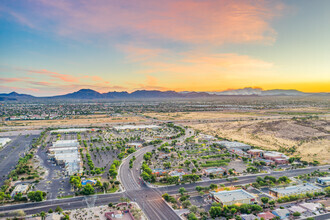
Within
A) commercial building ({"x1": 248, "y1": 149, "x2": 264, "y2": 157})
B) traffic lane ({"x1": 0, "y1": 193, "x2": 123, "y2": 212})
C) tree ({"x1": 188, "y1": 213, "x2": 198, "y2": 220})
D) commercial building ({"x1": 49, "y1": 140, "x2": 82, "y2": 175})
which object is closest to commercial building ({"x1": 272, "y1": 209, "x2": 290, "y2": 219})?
tree ({"x1": 188, "y1": 213, "x2": 198, "y2": 220})

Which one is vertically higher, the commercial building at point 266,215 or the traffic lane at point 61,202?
the traffic lane at point 61,202

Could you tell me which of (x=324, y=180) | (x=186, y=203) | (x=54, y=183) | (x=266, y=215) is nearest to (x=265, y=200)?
(x=266, y=215)

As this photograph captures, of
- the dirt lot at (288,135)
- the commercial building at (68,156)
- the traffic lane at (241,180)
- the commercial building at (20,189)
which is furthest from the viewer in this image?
the dirt lot at (288,135)

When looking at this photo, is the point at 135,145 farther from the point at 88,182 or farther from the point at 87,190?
the point at 87,190

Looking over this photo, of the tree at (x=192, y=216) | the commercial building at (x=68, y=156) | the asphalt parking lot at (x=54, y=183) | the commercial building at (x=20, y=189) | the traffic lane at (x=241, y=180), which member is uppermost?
the commercial building at (x=68, y=156)

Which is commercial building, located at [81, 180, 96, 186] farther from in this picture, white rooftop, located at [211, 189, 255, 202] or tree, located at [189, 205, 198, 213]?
white rooftop, located at [211, 189, 255, 202]

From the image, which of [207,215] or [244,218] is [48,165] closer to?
[207,215]

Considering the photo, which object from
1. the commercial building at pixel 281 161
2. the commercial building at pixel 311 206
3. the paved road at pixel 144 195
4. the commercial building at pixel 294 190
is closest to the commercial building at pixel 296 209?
the commercial building at pixel 311 206

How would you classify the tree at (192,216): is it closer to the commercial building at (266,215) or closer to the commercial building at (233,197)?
the commercial building at (233,197)

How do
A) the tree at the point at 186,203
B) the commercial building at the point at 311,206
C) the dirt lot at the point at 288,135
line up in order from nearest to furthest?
the commercial building at the point at 311,206, the tree at the point at 186,203, the dirt lot at the point at 288,135

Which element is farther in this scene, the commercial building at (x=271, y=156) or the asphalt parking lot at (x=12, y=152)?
the commercial building at (x=271, y=156)
